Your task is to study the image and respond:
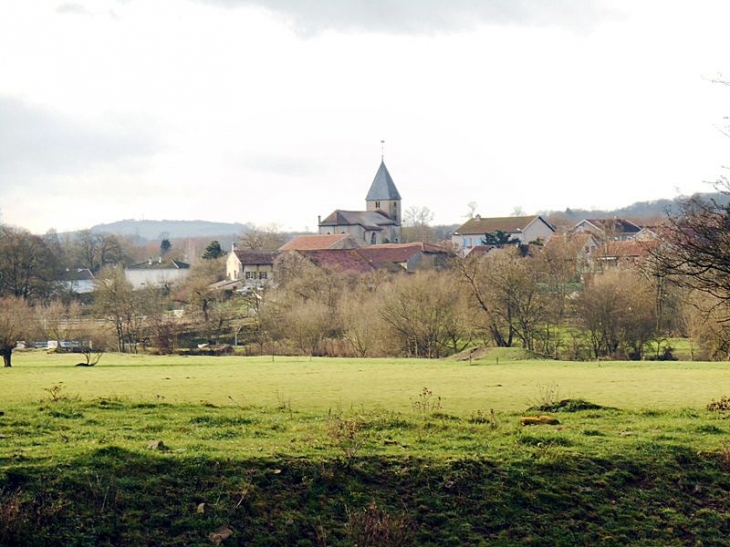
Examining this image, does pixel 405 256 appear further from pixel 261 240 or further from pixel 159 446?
pixel 159 446

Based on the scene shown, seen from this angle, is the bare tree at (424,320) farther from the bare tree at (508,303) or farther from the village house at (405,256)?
the village house at (405,256)

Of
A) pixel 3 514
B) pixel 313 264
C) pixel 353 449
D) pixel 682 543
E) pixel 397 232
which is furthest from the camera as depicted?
pixel 397 232

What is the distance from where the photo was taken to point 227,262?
127 meters

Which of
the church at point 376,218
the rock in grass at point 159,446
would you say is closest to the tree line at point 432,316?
the rock in grass at point 159,446

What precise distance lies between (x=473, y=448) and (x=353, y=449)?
2285 mm

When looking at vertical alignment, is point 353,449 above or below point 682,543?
above

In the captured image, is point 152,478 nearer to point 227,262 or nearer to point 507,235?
point 227,262

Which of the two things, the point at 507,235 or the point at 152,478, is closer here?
the point at 152,478

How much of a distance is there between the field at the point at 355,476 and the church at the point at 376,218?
13195 cm

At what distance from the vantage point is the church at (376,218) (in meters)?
159

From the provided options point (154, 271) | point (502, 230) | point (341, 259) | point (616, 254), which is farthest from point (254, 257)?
point (616, 254)

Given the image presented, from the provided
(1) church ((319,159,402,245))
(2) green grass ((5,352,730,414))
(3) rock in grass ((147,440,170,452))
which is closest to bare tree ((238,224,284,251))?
(1) church ((319,159,402,245))

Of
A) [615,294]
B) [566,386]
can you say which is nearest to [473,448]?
[566,386]

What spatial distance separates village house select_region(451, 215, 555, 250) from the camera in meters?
141
